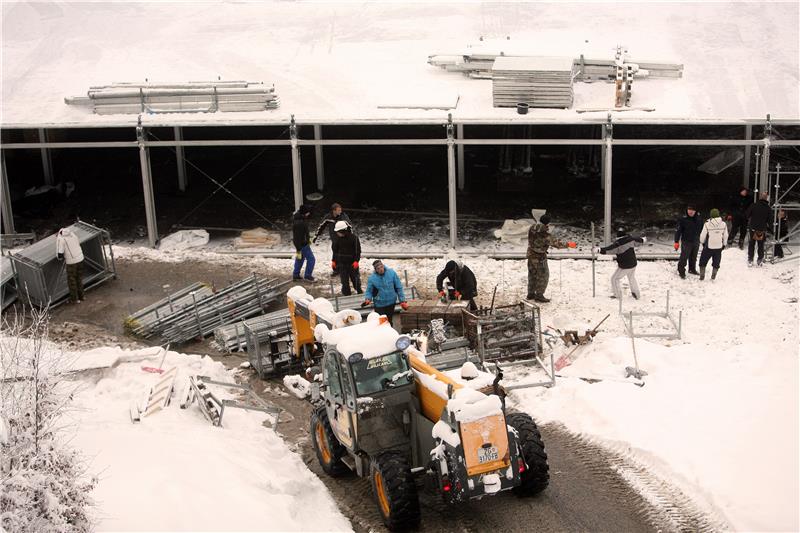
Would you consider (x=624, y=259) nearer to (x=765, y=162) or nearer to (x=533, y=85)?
(x=765, y=162)

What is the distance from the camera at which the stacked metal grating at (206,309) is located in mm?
18719

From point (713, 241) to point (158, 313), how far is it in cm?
1012

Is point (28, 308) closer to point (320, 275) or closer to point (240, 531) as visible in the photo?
point (320, 275)

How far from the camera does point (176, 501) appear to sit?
442 inches

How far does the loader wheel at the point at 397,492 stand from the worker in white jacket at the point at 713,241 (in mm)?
9810

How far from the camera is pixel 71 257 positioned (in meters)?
19.9

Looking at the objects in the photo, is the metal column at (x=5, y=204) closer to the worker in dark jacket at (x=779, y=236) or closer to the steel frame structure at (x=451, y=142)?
the steel frame structure at (x=451, y=142)

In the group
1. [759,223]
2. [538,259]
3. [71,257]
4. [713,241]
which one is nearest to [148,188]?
[71,257]

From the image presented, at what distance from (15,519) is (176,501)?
199 centimetres

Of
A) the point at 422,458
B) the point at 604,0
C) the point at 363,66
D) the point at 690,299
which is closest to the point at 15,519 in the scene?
the point at 422,458

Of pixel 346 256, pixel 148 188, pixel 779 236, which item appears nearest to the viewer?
pixel 346 256

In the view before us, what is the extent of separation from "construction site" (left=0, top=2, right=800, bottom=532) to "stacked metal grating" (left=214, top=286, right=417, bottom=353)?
0.09 metres

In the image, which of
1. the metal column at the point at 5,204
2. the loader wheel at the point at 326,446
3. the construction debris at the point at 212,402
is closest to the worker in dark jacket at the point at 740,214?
the construction debris at the point at 212,402

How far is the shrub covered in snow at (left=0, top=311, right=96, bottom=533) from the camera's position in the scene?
31.8 feet
